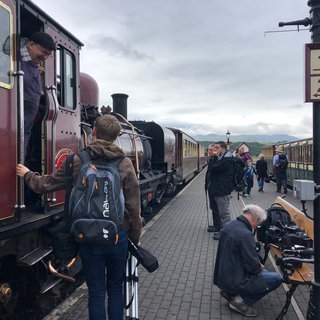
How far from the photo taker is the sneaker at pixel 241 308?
4.18 m

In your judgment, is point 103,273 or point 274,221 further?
point 274,221

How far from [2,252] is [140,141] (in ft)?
25.5

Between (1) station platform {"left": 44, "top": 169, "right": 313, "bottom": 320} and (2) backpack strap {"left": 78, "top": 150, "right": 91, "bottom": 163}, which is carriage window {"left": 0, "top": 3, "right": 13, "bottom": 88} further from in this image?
(1) station platform {"left": 44, "top": 169, "right": 313, "bottom": 320}

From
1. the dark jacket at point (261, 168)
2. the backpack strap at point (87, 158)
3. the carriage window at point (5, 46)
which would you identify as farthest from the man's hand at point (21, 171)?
the dark jacket at point (261, 168)

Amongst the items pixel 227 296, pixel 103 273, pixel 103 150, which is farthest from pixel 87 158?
pixel 227 296

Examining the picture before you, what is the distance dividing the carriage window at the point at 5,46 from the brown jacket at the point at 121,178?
31.9 inches

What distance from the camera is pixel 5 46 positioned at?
3.12 metres

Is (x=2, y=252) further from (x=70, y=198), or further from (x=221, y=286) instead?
(x=221, y=286)

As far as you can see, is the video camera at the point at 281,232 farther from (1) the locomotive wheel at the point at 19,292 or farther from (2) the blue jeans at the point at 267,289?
(1) the locomotive wheel at the point at 19,292

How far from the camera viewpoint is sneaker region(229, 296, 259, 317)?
4.18 m

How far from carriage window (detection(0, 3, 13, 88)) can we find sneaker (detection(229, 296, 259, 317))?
3.28 meters

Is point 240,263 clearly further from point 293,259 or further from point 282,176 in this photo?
point 282,176

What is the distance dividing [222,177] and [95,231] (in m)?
4.98

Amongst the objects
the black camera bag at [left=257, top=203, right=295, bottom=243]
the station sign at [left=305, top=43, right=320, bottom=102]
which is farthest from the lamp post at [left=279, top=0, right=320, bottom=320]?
the black camera bag at [left=257, top=203, right=295, bottom=243]
